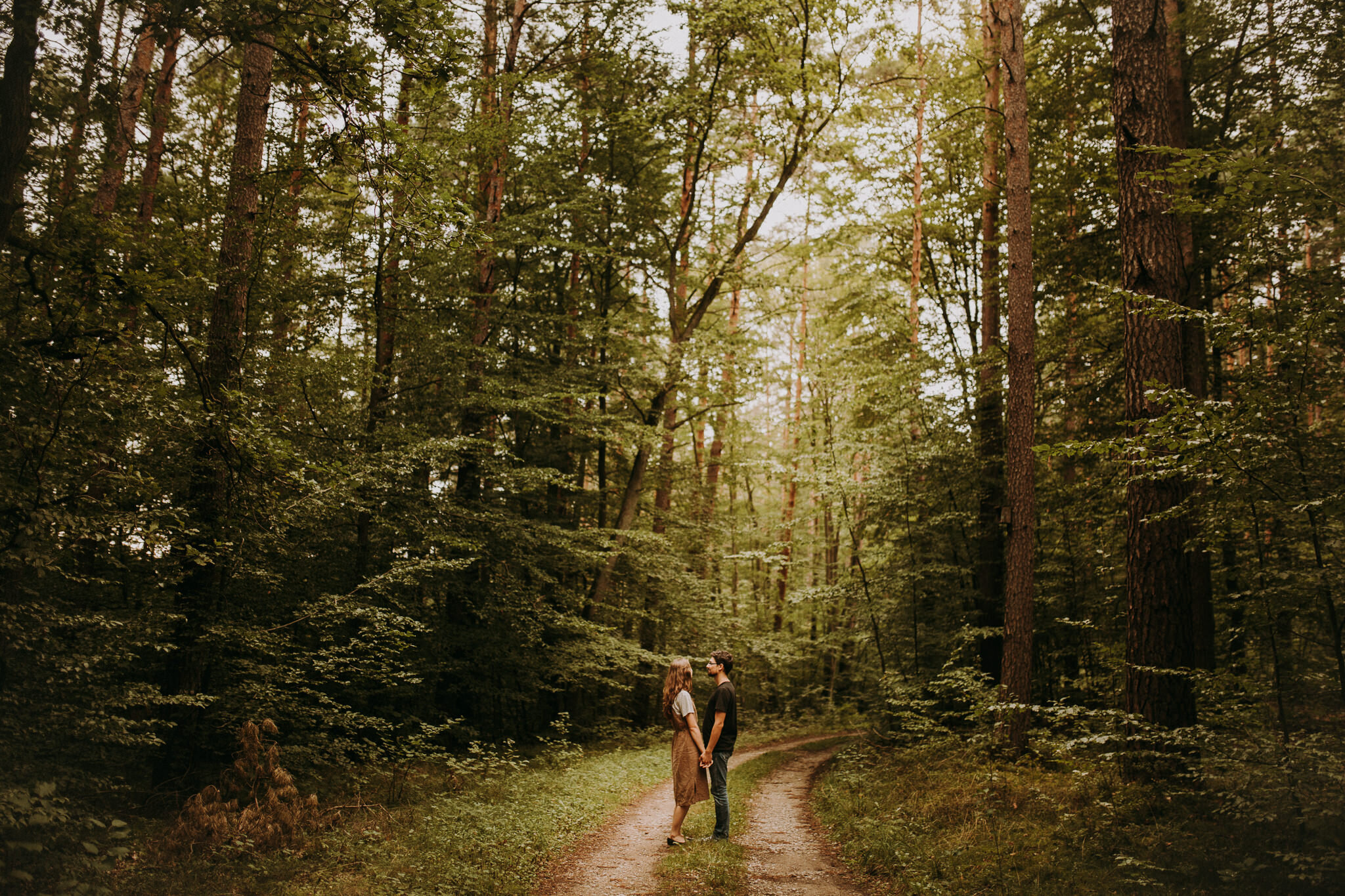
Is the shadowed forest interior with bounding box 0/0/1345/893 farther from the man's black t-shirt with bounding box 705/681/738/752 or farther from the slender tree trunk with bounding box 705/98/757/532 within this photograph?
the man's black t-shirt with bounding box 705/681/738/752

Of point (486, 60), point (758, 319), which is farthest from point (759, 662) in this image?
point (486, 60)

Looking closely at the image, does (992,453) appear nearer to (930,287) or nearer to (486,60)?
(930,287)

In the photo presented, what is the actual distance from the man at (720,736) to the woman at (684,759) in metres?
0.10

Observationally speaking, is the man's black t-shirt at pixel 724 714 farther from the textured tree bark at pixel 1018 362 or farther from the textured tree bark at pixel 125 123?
the textured tree bark at pixel 125 123

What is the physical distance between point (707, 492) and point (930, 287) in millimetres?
7918

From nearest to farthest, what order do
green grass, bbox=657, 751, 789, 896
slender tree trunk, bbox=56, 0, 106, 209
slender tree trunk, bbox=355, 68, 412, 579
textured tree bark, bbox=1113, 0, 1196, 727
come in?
slender tree trunk, bbox=56, 0, 106, 209, green grass, bbox=657, 751, 789, 896, textured tree bark, bbox=1113, 0, 1196, 727, slender tree trunk, bbox=355, 68, 412, 579

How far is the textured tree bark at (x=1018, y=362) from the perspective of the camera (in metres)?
8.75

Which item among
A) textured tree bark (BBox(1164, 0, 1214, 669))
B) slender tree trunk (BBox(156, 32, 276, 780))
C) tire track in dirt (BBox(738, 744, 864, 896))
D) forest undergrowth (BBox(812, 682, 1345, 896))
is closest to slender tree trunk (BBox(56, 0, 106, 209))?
slender tree trunk (BBox(156, 32, 276, 780))

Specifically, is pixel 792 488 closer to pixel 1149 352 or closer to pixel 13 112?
pixel 1149 352

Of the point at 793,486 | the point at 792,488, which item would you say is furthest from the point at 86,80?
the point at 792,488

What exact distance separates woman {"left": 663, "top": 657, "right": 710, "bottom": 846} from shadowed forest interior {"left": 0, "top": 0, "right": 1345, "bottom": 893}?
185cm

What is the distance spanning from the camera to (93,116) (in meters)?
4.24

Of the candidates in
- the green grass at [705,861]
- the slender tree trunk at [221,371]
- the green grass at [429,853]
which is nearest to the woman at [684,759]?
the green grass at [705,861]

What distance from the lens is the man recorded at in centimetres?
677
